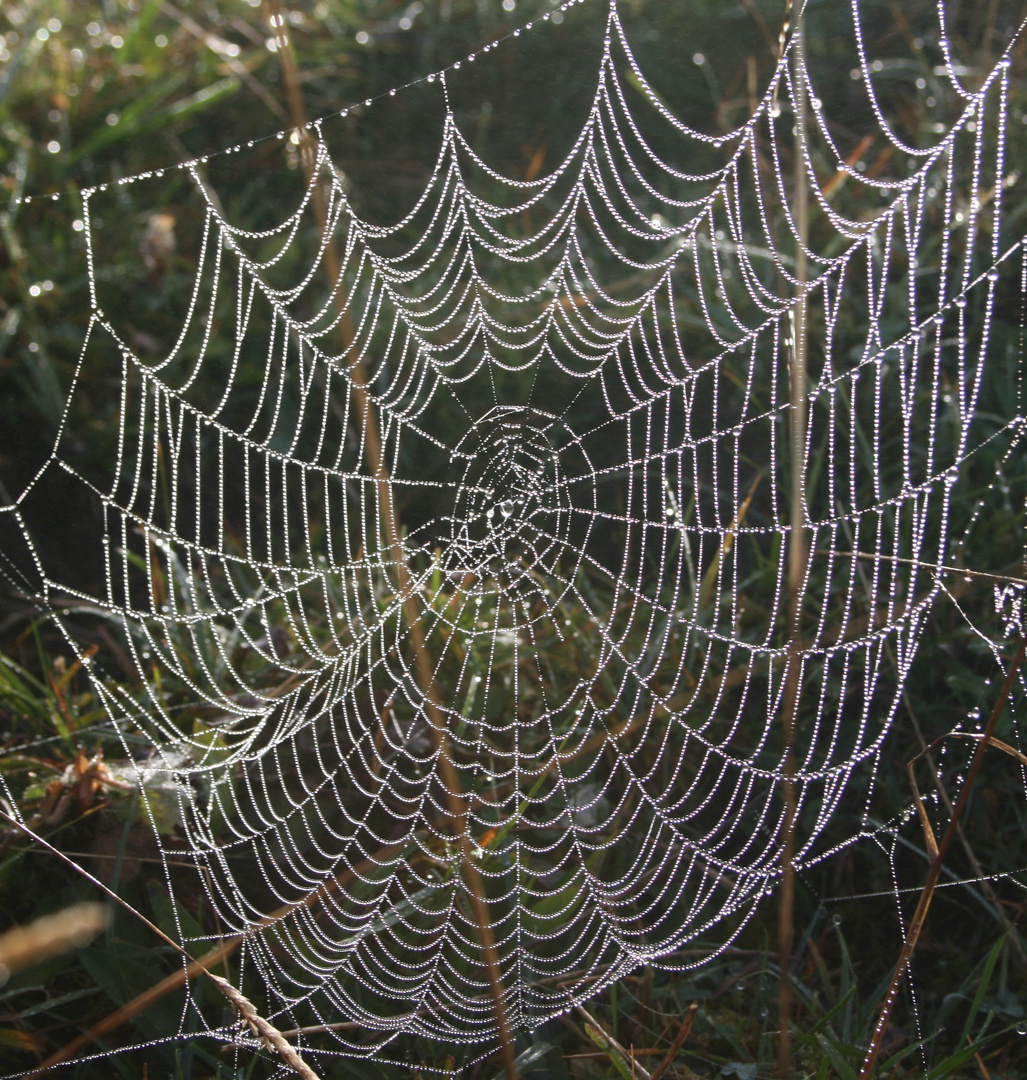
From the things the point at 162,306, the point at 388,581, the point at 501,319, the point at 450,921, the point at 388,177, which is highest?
the point at 388,177

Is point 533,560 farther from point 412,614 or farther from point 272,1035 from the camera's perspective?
point 272,1035

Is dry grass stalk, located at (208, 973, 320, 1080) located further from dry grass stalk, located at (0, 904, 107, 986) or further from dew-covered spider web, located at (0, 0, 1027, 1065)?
dry grass stalk, located at (0, 904, 107, 986)

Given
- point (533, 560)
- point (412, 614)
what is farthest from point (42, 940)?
point (533, 560)

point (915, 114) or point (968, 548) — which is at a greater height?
point (915, 114)

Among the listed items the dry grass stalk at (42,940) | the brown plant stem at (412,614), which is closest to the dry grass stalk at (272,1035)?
the brown plant stem at (412,614)

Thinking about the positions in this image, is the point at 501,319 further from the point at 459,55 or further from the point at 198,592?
the point at 459,55

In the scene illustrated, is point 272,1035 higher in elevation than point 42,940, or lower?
lower

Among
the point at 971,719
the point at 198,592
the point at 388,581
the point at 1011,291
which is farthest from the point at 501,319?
the point at 971,719

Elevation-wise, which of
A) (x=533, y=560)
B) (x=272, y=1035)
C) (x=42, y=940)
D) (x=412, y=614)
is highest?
(x=42, y=940)
